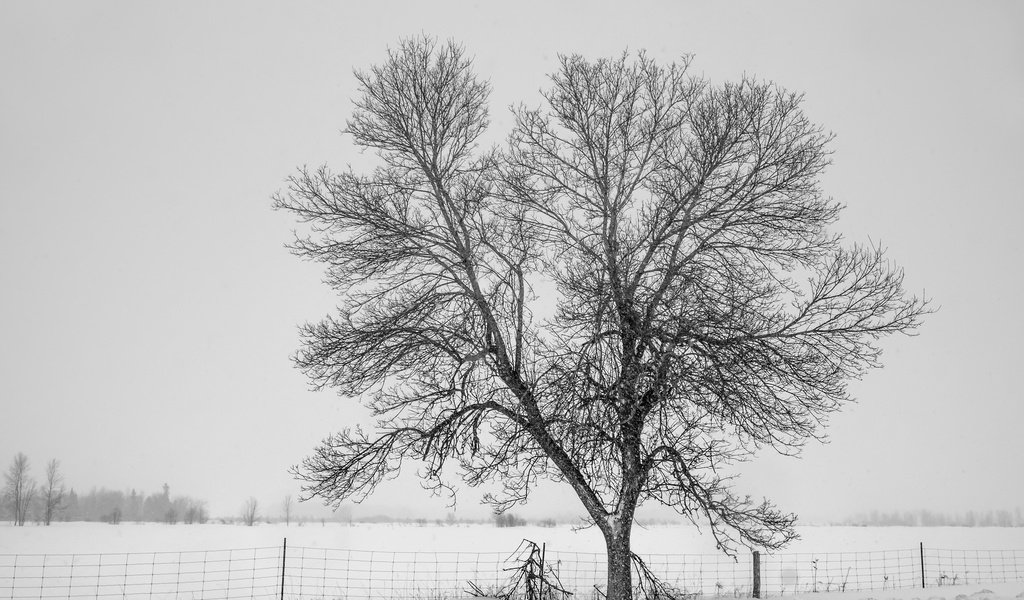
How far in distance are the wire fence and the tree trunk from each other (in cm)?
184

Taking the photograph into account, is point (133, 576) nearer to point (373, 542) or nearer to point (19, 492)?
point (373, 542)

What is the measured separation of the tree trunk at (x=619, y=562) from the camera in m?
10.5

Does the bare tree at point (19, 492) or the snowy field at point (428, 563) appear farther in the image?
the bare tree at point (19, 492)

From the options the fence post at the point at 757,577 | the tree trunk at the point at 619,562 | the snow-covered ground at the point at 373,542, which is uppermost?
the tree trunk at the point at 619,562

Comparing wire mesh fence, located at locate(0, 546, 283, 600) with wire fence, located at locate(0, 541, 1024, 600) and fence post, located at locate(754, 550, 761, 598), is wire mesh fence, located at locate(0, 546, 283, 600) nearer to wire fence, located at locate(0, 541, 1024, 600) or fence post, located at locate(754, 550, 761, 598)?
wire fence, located at locate(0, 541, 1024, 600)

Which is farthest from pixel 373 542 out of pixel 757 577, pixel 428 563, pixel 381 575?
pixel 757 577

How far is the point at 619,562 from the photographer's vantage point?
1062cm

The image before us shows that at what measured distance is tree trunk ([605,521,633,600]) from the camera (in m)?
10.5

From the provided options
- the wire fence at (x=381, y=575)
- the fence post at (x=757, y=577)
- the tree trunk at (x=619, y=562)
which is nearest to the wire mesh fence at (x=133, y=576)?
the wire fence at (x=381, y=575)

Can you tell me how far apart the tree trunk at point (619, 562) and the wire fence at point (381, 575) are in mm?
→ 1837

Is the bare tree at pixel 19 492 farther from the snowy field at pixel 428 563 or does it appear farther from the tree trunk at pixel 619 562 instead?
the tree trunk at pixel 619 562

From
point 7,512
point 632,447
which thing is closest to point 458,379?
point 632,447

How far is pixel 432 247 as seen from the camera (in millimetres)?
12039

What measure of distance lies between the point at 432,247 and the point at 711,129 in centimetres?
514
